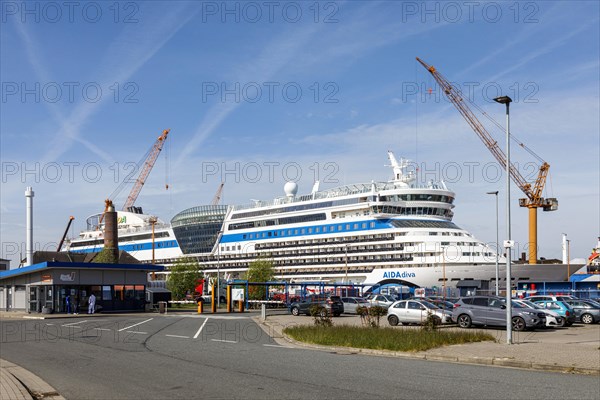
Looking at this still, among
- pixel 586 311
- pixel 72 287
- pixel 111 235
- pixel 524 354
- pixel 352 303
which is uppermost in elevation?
pixel 111 235

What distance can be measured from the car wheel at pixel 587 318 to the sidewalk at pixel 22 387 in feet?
97.9

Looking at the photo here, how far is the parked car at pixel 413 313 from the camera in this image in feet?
102

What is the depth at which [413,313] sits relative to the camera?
3170cm

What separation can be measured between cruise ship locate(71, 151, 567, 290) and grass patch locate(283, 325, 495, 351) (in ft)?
166

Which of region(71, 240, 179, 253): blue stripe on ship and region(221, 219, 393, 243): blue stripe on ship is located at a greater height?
region(221, 219, 393, 243): blue stripe on ship

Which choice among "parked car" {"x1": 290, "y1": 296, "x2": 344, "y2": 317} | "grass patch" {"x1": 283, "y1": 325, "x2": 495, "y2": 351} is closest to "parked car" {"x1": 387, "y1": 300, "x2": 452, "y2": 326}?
"grass patch" {"x1": 283, "y1": 325, "x2": 495, "y2": 351}

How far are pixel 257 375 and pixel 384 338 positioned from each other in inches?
304

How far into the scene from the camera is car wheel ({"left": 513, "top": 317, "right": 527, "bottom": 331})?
27828mm

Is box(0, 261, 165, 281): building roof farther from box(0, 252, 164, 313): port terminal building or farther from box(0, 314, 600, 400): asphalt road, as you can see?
box(0, 314, 600, 400): asphalt road

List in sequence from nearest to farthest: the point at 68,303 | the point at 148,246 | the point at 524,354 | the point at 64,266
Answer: the point at 524,354 < the point at 64,266 < the point at 68,303 < the point at 148,246

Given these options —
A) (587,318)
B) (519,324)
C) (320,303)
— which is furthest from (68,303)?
(587,318)

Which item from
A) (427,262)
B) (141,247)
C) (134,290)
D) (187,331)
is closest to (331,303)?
(187,331)

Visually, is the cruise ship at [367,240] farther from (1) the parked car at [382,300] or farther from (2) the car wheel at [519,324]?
(2) the car wheel at [519,324]

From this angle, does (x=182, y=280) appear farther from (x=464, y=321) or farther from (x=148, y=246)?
(x=464, y=321)
